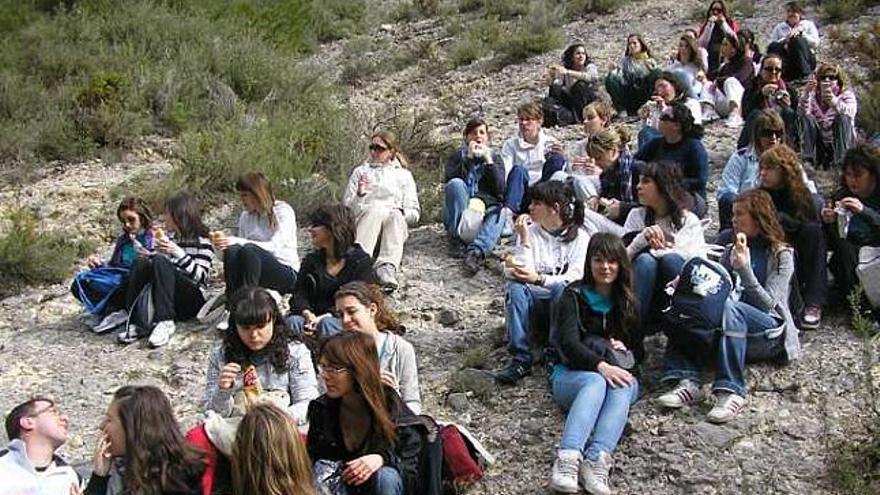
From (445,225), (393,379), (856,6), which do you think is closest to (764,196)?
(393,379)

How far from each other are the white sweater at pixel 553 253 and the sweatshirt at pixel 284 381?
4.85 ft

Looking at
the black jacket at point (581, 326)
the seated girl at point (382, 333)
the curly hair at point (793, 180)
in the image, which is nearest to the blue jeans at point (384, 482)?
the seated girl at point (382, 333)

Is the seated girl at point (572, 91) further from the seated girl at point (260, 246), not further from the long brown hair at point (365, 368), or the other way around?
the long brown hair at point (365, 368)

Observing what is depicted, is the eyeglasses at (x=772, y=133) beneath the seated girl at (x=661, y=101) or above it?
above

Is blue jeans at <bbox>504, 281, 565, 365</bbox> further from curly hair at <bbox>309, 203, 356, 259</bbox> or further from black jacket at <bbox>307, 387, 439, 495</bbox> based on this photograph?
black jacket at <bbox>307, 387, 439, 495</bbox>

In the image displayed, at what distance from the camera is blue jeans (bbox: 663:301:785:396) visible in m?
5.36

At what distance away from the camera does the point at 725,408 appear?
17.2 ft

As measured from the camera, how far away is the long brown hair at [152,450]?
167 inches

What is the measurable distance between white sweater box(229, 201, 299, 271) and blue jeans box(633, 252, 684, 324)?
2528 millimetres

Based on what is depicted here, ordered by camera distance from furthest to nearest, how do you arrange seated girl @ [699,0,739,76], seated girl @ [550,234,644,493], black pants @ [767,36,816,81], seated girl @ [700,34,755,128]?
1. seated girl @ [699,0,739,76]
2. black pants @ [767,36,816,81]
3. seated girl @ [700,34,755,128]
4. seated girl @ [550,234,644,493]

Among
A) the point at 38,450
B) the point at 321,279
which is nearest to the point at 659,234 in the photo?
the point at 321,279

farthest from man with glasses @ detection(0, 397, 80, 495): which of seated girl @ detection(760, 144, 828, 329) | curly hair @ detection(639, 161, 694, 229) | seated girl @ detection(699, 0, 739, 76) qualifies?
seated girl @ detection(699, 0, 739, 76)

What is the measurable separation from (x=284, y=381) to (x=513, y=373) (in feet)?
4.39

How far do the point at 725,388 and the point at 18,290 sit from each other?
5.62m
